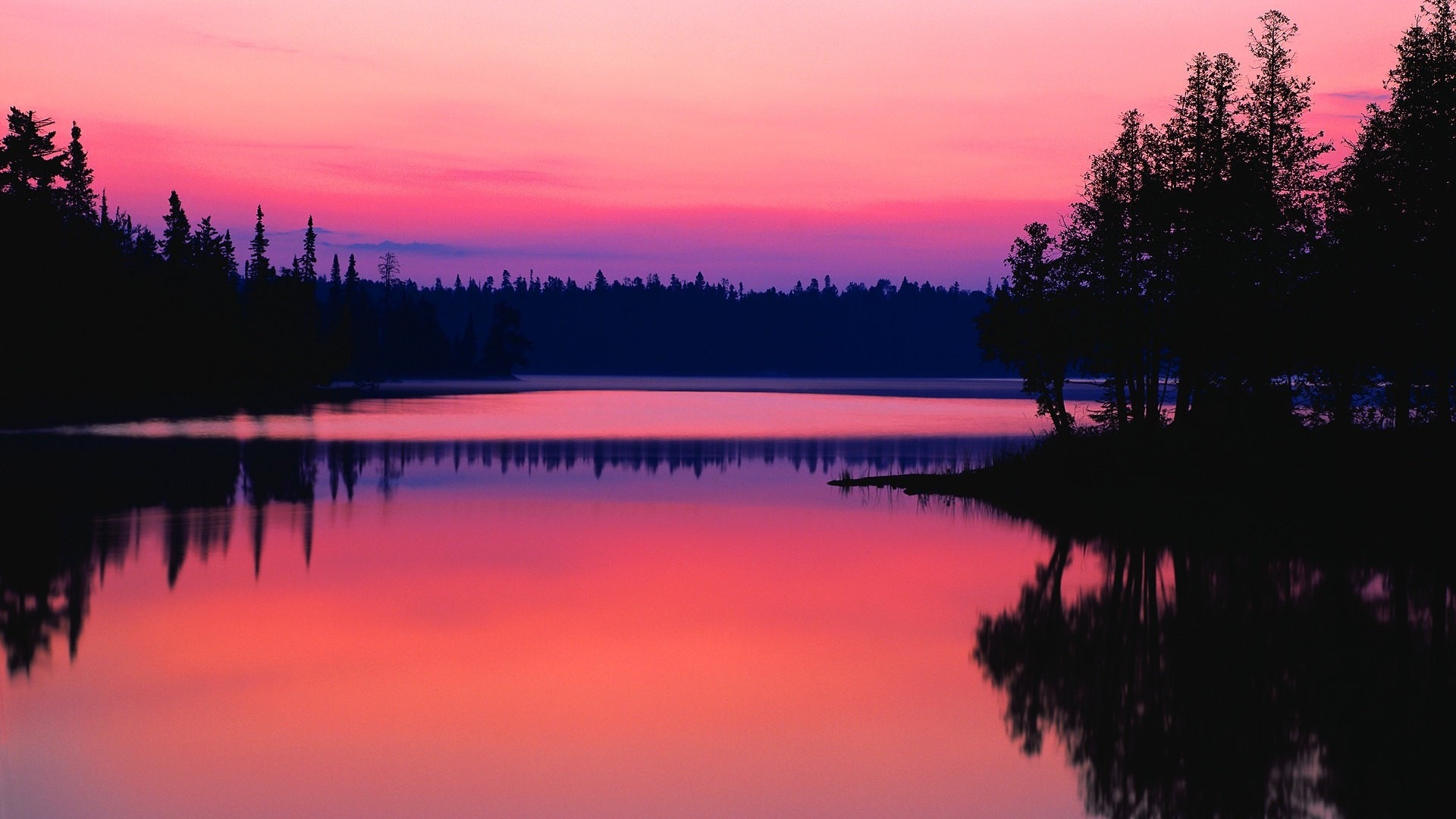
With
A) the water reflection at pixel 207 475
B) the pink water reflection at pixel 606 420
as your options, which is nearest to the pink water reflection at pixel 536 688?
the water reflection at pixel 207 475

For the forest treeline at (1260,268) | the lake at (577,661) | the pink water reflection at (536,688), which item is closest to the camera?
the pink water reflection at (536,688)

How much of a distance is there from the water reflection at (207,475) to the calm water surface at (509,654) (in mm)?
204

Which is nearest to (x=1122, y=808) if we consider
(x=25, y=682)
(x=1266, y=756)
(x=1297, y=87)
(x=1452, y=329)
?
(x=1266, y=756)

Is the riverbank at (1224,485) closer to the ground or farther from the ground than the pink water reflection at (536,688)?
farther from the ground

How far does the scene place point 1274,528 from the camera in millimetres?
31641

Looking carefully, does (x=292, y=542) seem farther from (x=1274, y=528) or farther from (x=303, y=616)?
(x=1274, y=528)

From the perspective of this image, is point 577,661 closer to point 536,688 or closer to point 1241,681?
point 536,688

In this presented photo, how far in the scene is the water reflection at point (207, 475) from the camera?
2450 centimetres

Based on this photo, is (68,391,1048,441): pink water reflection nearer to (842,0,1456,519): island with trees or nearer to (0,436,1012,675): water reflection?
(0,436,1012,675): water reflection

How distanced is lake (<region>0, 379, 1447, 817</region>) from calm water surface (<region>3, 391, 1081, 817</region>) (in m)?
0.06

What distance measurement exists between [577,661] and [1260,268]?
3565 cm

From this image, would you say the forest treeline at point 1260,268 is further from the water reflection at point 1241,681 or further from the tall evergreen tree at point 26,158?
the tall evergreen tree at point 26,158

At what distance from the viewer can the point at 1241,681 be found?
1692cm

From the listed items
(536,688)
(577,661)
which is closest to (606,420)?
(577,661)
